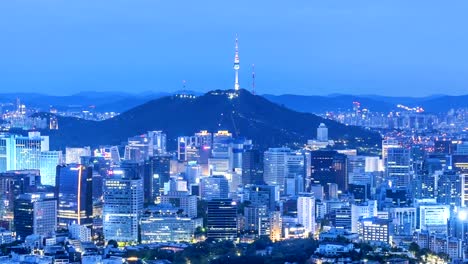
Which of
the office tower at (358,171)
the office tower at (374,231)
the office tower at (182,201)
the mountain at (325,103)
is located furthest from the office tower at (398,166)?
the mountain at (325,103)

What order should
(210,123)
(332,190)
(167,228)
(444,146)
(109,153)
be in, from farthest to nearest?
(210,123), (444,146), (109,153), (332,190), (167,228)

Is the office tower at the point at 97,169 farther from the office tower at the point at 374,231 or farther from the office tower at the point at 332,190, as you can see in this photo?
the office tower at the point at 374,231

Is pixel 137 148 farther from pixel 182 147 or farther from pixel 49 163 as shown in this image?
pixel 49 163

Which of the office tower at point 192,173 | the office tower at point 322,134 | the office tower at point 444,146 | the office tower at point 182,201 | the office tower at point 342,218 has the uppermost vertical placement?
the office tower at point 322,134

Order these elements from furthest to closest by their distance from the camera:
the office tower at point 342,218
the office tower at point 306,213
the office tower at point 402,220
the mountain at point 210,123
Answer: the mountain at point 210,123, the office tower at point 342,218, the office tower at point 306,213, the office tower at point 402,220

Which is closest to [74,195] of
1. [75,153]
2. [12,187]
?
[12,187]

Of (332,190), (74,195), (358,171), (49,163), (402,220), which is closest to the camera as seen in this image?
(402,220)
